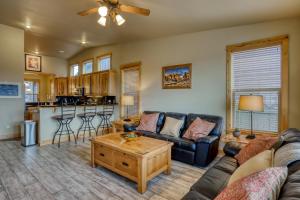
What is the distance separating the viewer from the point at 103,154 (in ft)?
10.0

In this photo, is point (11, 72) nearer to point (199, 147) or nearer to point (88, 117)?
point (88, 117)

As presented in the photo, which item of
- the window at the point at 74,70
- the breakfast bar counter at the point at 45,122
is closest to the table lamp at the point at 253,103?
the breakfast bar counter at the point at 45,122

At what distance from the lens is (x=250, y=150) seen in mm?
2092

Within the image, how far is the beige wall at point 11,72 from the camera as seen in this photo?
16.5 feet

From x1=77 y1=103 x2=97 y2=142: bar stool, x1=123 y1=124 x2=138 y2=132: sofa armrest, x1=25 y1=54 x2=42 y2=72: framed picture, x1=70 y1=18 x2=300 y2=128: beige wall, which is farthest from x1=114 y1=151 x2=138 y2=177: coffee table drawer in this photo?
x1=25 y1=54 x2=42 y2=72: framed picture

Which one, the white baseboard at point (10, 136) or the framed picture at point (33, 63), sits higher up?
the framed picture at point (33, 63)

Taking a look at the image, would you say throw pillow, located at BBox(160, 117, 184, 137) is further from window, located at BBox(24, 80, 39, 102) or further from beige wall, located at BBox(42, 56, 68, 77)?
window, located at BBox(24, 80, 39, 102)

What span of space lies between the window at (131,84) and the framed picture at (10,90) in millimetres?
3125

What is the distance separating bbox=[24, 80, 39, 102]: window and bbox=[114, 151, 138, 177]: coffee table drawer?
26.4 feet

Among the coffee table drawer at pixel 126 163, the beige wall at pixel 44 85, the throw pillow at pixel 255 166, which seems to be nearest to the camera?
the throw pillow at pixel 255 166

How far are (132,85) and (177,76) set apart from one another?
1.74 m

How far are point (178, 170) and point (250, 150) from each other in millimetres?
1428

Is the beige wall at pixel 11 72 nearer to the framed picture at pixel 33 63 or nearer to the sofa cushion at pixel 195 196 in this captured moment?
the framed picture at pixel 33 63

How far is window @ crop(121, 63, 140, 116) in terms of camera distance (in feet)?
18.3
